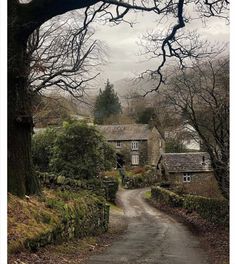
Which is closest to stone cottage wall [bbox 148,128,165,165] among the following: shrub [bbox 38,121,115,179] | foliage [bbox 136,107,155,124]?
foliage [bbox 136,107,155,124]

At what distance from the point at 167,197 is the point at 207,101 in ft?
58.9

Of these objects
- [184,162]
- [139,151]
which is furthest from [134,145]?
[184,162]

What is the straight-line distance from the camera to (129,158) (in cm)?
6172

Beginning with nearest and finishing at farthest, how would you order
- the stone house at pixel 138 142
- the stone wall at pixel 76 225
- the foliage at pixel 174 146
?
the stone wall at pixel 76 225, the foliage at pixel 174 146, the stone house at pixel 138 142

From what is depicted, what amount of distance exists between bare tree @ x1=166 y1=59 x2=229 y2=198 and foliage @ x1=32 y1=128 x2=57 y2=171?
11.7 m

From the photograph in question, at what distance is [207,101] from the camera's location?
18.5 meters

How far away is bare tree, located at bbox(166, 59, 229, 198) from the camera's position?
17.5 meters

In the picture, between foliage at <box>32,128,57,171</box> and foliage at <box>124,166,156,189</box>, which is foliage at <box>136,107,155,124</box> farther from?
foliage at <box>32,128,57,171</box>

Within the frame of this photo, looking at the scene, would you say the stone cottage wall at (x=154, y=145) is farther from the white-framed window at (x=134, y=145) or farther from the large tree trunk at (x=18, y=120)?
the large tree trunk at (x=18, y=120)

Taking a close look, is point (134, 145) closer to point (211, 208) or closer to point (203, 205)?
point (203, 205)

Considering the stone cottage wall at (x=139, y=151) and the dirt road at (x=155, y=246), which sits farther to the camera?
the stone cottage wall at (x=139, y=151)

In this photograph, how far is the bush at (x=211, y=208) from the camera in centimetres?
1984

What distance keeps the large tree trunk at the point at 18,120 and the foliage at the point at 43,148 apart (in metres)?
16.3

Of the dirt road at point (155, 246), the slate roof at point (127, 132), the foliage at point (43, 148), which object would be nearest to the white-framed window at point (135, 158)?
the slate roof at point (127, 132)
